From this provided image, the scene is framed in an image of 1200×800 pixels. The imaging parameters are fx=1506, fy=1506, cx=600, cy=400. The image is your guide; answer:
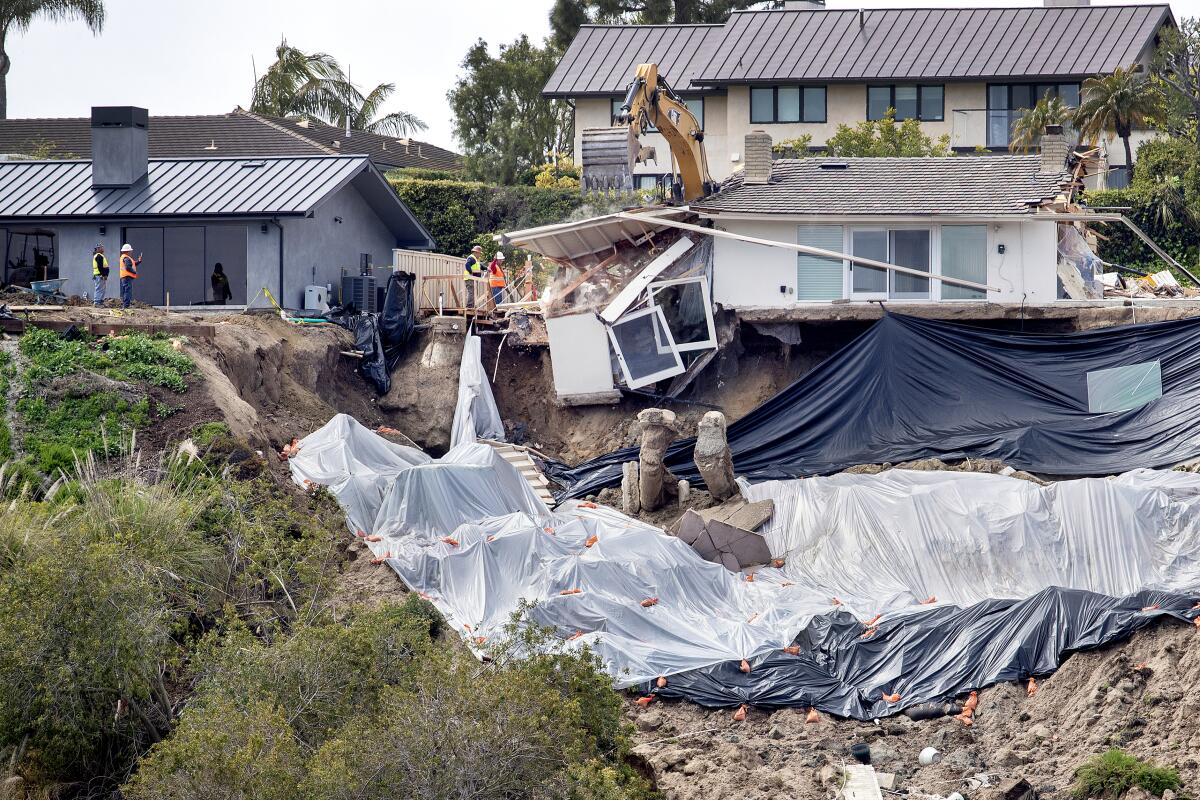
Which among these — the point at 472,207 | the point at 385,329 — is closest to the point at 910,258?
the point at 385,329

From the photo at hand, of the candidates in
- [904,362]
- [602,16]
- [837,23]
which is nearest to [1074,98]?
[837,23]

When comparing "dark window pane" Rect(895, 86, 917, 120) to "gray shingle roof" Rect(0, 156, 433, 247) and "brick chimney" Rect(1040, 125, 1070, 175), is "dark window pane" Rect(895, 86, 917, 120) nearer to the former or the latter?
"brick chimney" Rect(1040, 125, 1070, 175)

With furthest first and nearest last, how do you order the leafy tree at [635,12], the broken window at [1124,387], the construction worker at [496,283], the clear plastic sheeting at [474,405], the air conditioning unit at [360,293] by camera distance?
the leafy tree at [635,12]
the air conditioning unit at [360,293]
the construction worker at [496,283]
the clear plastic sheeting at [474,405]
the broken window at [1124,387]

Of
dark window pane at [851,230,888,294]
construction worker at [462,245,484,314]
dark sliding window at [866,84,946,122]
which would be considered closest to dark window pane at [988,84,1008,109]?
dark sliding window at [866,84,946,122]

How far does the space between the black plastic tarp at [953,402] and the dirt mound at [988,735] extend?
21.8ft

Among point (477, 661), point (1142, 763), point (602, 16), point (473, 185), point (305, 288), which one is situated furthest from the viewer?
point (602, 16)

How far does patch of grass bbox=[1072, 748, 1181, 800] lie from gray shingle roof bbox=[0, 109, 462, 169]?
30442 millimetres

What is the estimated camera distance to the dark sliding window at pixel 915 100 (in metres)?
41.2

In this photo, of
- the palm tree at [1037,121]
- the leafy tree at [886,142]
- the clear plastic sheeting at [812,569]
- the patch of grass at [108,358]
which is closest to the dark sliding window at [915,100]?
the leafy tree at [886,142]

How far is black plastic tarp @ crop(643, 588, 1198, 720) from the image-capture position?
17.4 meters

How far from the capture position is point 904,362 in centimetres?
2469

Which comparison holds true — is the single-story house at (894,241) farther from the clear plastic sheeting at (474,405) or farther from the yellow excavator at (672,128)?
the clear plastic sheeting at (474,405)

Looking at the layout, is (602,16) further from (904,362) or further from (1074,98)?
(904,362)

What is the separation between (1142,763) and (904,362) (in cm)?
1082
